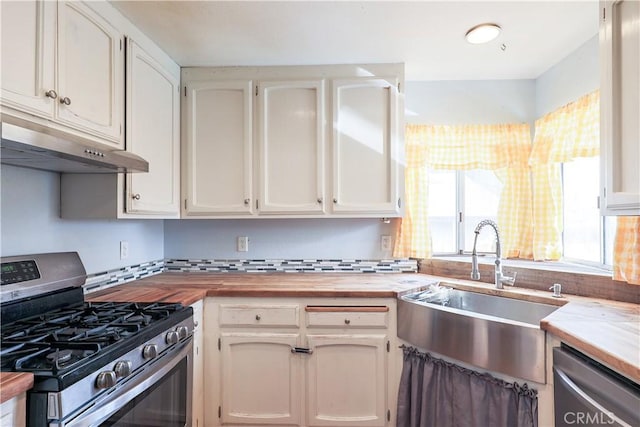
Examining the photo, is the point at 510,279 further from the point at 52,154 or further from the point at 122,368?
the point at 52,154

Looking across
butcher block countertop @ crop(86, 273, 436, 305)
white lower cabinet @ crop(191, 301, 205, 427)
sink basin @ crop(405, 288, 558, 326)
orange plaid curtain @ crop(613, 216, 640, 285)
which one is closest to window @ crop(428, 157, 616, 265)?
butcher block countertop @ crop(86, 273, 436, 305)

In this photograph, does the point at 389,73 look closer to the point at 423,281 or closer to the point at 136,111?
the point at 423,281

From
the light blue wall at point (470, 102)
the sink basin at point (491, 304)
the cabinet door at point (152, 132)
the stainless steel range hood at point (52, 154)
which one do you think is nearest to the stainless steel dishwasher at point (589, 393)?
the sink basin at point (491, 304)

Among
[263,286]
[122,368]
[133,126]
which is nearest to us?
[122,368]

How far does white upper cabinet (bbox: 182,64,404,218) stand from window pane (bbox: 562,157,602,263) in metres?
1.06

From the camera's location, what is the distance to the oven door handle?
3.09 ft

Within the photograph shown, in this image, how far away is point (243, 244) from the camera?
7.81ft

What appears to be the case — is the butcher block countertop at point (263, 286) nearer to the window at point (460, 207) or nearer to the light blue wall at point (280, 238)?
the light blue wall at point (280, 238)

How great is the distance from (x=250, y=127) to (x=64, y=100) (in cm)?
102

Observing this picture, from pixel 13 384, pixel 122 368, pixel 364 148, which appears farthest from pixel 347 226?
pixel 13 384

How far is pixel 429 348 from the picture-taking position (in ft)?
5.24

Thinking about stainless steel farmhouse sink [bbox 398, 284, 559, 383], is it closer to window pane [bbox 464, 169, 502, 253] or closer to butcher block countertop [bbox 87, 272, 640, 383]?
butcher block countertop [bbox 87, 272, 640, 383]

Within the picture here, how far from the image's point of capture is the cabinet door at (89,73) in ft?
4.10

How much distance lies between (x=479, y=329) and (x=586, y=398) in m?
0.42
